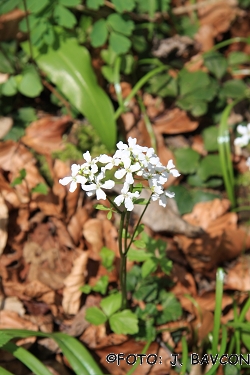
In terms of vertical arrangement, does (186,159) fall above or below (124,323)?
above

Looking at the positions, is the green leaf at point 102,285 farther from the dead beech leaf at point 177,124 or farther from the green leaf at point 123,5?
the green leaf at point 123,5

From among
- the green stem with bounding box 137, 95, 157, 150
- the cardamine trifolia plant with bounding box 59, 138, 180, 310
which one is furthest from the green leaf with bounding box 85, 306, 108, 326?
the green stem with bounding box 137, 95, 157, 150

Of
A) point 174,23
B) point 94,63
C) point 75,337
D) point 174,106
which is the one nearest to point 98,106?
point 94,63

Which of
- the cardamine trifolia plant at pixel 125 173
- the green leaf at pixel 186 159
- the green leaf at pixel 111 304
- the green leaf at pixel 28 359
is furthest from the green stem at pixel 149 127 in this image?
the green leaf at pixel 28 359

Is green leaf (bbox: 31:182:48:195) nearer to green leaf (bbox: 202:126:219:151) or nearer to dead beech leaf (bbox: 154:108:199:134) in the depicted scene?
dead beech leaf (bbox: 154:108:199:134)

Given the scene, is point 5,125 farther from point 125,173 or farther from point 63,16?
point 125,173

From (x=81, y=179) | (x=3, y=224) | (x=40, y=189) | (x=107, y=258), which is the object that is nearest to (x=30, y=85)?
(x=40, y=189)

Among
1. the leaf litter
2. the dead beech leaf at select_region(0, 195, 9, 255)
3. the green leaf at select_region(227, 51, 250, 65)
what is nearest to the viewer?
the leaf litter
